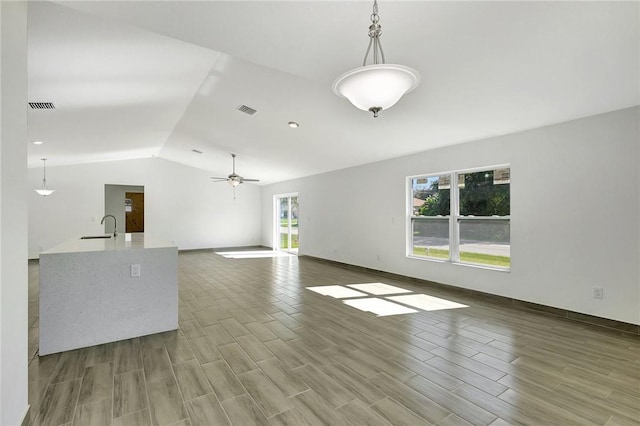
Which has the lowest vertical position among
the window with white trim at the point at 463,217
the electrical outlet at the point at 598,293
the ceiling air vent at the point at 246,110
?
the electrical outlet at the point at 598,293

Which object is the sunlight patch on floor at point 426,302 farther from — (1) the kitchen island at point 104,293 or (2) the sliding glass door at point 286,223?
(2) the sliding glass door at point 286,223

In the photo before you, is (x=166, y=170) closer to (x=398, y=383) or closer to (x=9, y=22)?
(x=9, y=22)

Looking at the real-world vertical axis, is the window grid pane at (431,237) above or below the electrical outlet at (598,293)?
above

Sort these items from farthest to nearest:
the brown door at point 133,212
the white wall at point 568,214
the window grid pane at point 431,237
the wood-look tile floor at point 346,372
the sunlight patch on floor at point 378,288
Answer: the brown door at point 133,212
the window grid pane at point 431,237
the sunlight patch on floor at point 378,288
the white wall at point 568,214
the wood-look tile floor at point 346,372

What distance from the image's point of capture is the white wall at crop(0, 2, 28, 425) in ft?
4.94

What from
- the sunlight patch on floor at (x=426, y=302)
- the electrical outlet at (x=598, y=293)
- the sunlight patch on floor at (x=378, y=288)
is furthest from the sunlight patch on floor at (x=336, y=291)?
the electrical outlet at (x=598, y=293)

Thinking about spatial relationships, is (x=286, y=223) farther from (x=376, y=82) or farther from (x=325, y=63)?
(x=376, y=82)

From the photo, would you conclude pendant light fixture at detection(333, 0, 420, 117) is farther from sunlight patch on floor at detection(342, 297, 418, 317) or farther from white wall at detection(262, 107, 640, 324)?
white wall at detection(262, 107, 640, 324)

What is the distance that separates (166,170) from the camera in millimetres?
9758

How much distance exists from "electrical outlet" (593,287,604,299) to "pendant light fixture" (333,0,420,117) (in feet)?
11.6

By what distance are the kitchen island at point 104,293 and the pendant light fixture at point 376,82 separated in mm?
2627

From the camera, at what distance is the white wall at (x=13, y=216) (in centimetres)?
151

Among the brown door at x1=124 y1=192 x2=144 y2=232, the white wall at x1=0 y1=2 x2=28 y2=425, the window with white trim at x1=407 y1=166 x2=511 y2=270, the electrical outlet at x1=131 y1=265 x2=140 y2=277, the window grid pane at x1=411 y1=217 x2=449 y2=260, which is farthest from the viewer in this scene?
the brown door at x1=124 y1=192 x2=144 y2=232

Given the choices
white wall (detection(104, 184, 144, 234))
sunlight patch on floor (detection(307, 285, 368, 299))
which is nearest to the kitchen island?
sunlight patch on floor (detection(307, 285, 368, 299))
